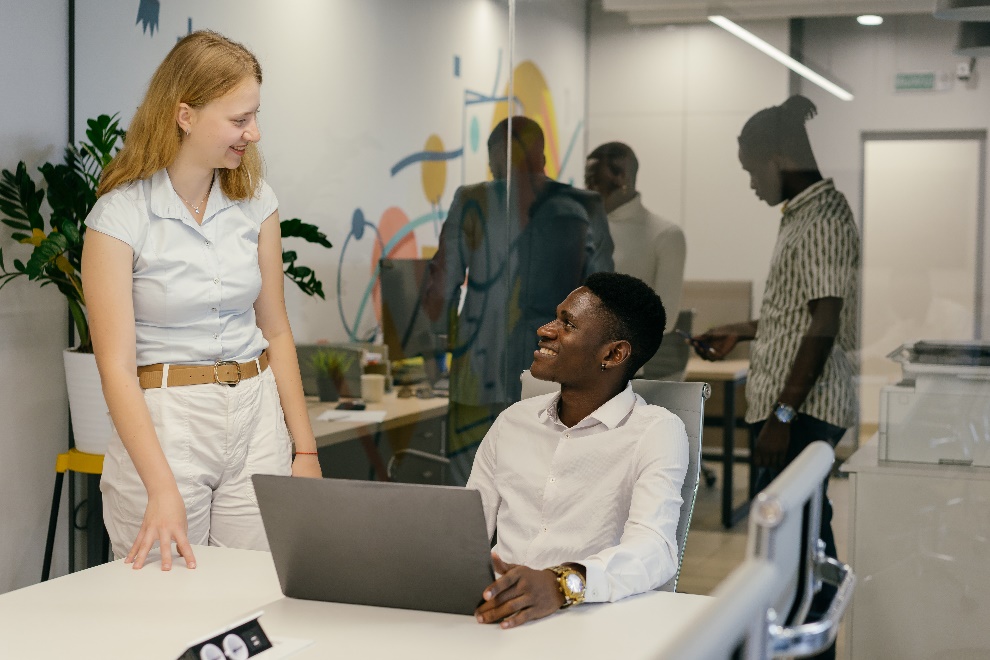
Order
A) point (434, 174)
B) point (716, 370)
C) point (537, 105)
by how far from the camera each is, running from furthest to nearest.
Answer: point (434, 174), point (537, 105), point (716, 370)

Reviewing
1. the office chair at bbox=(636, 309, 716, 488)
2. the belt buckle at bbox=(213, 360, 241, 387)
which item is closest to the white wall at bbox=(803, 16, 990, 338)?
the office chair at bbox=(636, 309, 716, 488)

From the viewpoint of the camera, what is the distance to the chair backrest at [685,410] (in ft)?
6.93

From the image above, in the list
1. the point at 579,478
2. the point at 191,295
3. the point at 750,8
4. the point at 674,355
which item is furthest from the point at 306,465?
the point at 750,8

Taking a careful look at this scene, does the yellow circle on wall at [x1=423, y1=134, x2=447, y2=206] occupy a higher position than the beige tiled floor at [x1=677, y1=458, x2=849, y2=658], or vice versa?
the yellow circle on wall at [x1=423, y1=134, x2=447, y2=206]

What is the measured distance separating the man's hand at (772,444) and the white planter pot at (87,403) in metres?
1.96

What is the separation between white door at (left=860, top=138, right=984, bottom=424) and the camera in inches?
124

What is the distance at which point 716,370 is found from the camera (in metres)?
3.42

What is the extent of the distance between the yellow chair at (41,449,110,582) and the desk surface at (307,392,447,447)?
72 centimetres

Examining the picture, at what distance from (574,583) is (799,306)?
1887 mm

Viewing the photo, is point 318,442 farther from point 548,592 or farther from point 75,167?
point 548,592

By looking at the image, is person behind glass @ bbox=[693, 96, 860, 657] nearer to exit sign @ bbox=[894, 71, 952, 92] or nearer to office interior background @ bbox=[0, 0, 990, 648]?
office interior background @ bbox=[0, 0, 990, 648]

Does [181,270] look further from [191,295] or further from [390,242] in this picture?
[390,242]

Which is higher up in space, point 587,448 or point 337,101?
point 337,101

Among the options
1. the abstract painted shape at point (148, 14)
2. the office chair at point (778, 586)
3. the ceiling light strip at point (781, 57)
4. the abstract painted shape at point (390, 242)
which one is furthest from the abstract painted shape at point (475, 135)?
the office chair at point (778, 586)
